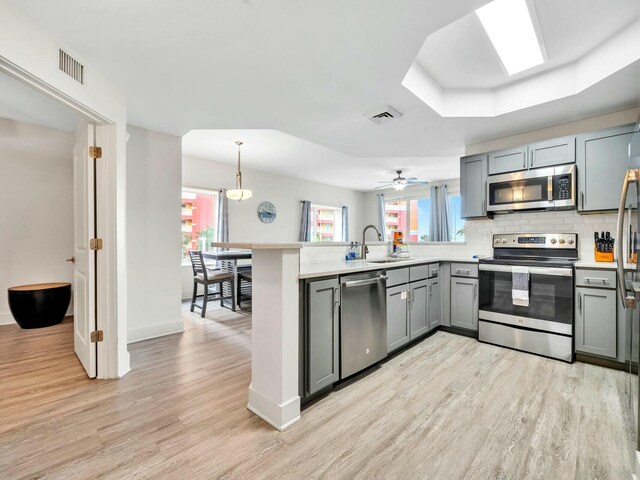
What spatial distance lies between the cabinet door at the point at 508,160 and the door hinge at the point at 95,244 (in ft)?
12.9

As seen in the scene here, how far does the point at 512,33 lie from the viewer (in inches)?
80.7

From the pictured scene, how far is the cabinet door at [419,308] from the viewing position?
9.82ft

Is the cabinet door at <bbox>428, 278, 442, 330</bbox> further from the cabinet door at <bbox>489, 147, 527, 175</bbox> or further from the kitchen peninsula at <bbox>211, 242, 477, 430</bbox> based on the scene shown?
the kitchen peninsula at <bbox>211, 242, 477, 430</bbox>

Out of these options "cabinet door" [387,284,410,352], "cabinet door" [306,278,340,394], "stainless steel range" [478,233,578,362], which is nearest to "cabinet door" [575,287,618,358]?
"stainless steel range" [478,233,578,362]

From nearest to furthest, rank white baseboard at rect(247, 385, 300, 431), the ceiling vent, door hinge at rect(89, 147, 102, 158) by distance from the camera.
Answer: white baseboard at rect(247, 385, 300, 431) < door hinge at rect(89, 147, 102, 158) < the ceiling vent

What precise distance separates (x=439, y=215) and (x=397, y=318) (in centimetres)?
530

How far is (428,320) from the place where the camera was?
3.27 metres

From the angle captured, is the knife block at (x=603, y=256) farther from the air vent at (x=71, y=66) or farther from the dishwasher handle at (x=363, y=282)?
the air vent at (x=71, y=66)

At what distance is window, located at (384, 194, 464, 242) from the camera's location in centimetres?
732

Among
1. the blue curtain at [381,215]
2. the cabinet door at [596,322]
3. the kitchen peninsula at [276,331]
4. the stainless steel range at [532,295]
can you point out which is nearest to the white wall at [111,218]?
the kitchen peninsula at [276,331]

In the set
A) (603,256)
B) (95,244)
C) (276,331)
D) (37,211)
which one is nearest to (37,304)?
(37,211)

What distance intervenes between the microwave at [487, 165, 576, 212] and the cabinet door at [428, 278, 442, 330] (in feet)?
3.44

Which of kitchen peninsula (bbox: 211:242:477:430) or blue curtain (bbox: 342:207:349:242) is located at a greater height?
blue curtain (bbox: 342:207:349:242)

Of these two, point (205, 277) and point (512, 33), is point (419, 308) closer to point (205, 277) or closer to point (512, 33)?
point (512, 33)
